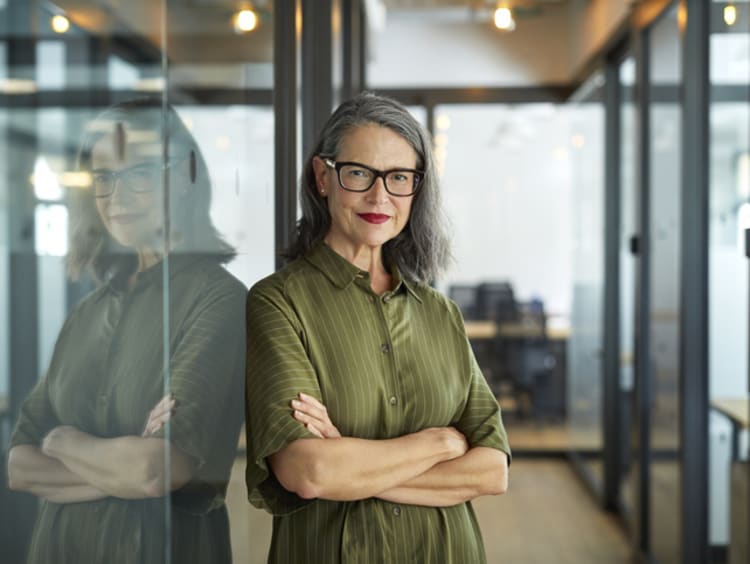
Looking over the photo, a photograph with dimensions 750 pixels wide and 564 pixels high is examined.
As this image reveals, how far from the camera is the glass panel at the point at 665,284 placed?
375 centimetres

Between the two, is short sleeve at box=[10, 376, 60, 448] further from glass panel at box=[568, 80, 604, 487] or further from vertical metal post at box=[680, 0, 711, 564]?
glass panel at box=[568, 80, 604, 487]

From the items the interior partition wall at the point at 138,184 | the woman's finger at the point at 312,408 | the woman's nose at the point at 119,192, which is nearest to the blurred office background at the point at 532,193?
the interior partition wall at the point at 138,184

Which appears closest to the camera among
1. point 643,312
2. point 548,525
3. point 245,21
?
point 245,21

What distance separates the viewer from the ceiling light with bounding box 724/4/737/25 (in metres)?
3.08

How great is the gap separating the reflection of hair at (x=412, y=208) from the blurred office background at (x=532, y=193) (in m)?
0.09

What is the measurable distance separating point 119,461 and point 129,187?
12.5 inches

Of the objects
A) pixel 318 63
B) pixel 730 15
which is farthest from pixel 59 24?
pixel 730 15

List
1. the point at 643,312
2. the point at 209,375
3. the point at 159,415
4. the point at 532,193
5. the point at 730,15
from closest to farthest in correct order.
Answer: the point at 159,415
the point at 209,375
the point at 730,15
the point at 643,312
the point at 532,193

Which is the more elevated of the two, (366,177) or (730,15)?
(730,15)

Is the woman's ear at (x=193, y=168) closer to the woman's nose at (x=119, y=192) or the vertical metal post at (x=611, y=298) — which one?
the woman's nose at (x=119, y=192)

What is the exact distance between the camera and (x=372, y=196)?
64.1 inches

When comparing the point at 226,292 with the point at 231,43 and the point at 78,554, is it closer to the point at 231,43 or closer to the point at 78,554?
the point at 231,43

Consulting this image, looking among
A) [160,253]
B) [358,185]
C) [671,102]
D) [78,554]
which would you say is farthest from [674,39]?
[78,554]

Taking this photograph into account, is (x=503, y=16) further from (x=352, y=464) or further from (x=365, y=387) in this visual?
(x=352, y=464)
